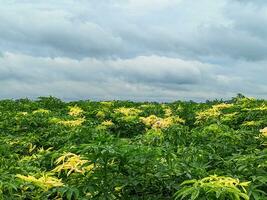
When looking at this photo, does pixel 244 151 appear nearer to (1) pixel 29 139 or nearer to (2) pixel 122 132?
(1) pixel 29 139

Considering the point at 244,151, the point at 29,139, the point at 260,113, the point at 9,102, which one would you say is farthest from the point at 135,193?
the point at 9,102

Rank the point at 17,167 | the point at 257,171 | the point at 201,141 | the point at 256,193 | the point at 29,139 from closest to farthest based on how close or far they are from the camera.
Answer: the point at 256,193
the point at 257,171
the point at 17,167
the point at 201,141
the point at 29,139

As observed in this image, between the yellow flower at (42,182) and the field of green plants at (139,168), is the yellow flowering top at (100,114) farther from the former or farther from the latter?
the yellow flower at (42,182)

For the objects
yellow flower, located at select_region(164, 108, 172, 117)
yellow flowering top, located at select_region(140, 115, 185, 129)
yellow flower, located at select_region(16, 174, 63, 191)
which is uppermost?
yellow flower, located at select_region(164, 108, 172, 117)

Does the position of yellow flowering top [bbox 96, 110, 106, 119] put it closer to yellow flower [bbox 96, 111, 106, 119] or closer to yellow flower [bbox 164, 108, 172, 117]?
yellow flower [bbox 96, 111, 106, 119]

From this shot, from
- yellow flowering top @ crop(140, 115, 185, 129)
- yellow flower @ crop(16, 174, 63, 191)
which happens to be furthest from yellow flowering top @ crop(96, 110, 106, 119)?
yellow flower @ crop(16, 174, 63, 191)

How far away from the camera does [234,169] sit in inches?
284

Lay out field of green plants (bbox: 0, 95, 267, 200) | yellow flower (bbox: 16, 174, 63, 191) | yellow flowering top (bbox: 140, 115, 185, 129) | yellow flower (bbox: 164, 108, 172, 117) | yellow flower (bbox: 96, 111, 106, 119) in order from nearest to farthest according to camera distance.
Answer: field of green plants (bbox: 0, 95, 267, 200) < yellow flower (bbox: 16, 174, 63, 191) < yellow flowering top (bbox: 140, 115, 185, 129) < yellow flower (bbox: 96, 111, 106, 119) < yellow flower (bbox: 164, 108, 172, 117)

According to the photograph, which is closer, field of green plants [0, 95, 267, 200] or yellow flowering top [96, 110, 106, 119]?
field of green plants [0, 95, 267, 200]

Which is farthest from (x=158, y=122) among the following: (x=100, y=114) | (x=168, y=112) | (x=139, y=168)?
(x=139, y=168)

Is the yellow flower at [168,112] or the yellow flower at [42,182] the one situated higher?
the yellow flower at [168,112]

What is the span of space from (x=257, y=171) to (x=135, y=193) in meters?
1.63

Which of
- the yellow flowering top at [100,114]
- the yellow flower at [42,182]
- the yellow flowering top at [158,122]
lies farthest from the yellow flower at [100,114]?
the yellow flower at [42,182]

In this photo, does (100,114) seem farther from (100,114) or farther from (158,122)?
(158,122)
